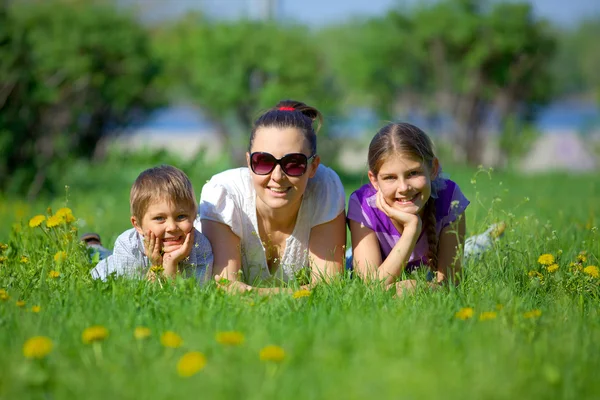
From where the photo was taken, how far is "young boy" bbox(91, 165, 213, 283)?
147 inches

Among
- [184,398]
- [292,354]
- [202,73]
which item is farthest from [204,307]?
[202,73]

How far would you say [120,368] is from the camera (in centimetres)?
228

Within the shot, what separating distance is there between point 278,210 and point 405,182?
740mm

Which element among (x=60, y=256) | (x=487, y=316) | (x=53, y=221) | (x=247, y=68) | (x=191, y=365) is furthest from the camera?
(x=247, y=68)

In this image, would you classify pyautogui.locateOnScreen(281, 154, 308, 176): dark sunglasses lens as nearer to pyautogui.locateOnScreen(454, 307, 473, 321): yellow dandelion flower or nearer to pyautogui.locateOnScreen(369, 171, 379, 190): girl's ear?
pyautogui.locateOnScreen(369, 171, 379, 190): girl's ear

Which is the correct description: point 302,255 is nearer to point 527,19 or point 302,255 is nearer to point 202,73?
point 202,73

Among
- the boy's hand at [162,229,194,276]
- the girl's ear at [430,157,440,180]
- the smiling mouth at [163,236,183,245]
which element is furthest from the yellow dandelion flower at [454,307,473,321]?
the smiling mouth at [163,236,183,245]

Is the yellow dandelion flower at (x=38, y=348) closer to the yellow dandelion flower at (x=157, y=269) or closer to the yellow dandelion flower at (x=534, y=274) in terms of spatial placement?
the yellow dandelion flower at (x=157, y=269)

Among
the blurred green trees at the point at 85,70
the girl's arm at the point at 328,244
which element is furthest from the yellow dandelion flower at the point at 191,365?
the blurred green trees at the point at 85,70

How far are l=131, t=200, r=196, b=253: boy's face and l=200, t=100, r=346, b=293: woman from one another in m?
0.25

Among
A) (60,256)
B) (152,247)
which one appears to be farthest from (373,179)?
(60,256)

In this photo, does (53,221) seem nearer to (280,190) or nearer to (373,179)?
(280,190)

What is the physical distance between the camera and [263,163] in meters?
3.87

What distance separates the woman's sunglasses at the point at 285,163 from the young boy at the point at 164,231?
0.41 meters
